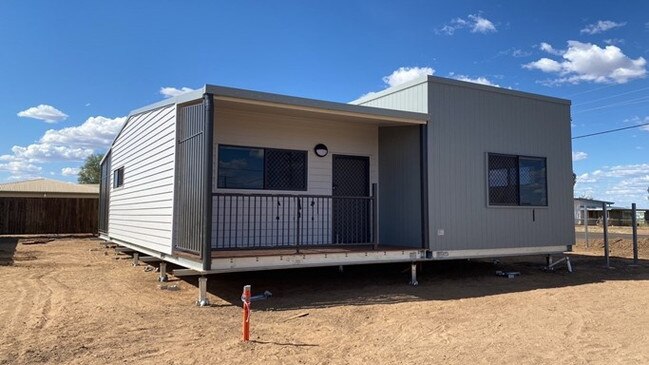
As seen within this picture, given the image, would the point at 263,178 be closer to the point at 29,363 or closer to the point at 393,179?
the point at 393,179

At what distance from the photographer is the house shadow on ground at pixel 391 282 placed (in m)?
8.03

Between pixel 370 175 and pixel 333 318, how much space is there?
15.7 ft

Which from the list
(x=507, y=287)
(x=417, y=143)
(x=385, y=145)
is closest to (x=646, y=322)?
(x=507, y=287)

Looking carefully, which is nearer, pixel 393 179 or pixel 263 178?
pixel 263 178

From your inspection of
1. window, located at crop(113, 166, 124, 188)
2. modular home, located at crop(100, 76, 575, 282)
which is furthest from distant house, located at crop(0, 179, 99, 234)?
modular home, located at crop(100, 76, 575, 282)

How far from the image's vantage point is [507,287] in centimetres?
941

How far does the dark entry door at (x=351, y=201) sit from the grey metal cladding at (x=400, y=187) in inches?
13.7

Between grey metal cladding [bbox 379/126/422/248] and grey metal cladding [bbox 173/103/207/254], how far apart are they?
4.31 m

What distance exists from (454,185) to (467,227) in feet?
2.88

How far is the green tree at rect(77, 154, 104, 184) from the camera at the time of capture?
58844 mm

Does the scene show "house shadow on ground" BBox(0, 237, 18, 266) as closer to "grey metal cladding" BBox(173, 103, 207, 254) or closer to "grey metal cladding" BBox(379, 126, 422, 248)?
"grey metal cladding" BBox(173, 103, 207, 254)

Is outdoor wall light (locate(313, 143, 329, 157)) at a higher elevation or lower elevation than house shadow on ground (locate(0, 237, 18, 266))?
higher

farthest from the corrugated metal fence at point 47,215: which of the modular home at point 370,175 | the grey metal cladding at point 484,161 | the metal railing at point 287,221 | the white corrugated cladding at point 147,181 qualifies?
the grey metal cladding at point 484,161

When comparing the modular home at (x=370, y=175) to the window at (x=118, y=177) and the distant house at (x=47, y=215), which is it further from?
the distant house at (x=47, y=215)
